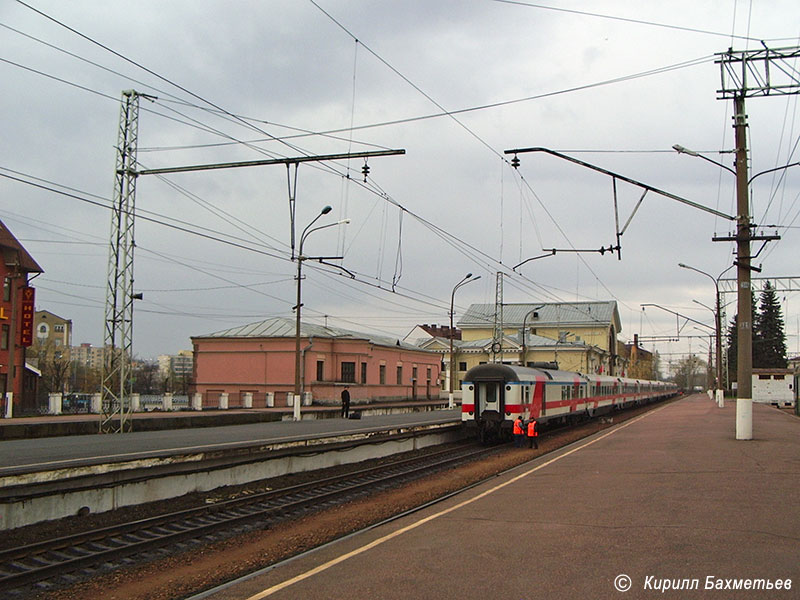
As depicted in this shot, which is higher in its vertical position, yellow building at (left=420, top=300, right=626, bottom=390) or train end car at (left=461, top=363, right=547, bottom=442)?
yellow building at (left=420, top=300, right=626, bottom=390)

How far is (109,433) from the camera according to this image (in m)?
24.6

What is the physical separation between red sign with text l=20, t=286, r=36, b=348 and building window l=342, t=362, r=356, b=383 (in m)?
20.4

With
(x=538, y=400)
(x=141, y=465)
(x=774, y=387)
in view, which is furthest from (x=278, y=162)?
(x=774, y=387)

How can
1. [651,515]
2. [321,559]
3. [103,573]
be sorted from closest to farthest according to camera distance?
[321,559], [103,573], [651,515]

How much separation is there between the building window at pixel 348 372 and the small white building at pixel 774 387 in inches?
1330

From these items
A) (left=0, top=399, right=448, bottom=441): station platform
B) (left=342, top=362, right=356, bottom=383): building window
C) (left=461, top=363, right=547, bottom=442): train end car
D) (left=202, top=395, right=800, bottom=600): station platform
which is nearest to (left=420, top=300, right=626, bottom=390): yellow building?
(left=342, top=362, right=356, bottom=383): building window

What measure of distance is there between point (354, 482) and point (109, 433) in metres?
11.0

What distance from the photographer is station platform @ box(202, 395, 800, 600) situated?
710 centimetres

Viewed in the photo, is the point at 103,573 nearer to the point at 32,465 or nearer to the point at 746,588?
the point at 32,465

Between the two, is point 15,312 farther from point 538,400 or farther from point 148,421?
point 538,400

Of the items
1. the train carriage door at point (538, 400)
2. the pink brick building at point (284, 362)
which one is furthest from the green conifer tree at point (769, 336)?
the train carriage door at point (538, 400)

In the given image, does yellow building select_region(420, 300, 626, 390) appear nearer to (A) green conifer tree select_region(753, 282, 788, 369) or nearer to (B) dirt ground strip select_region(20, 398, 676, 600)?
(A) green conifer tree select_region(753, 282, 788, 369)

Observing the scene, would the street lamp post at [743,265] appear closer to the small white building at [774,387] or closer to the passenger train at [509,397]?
the passenger train at [509,397]

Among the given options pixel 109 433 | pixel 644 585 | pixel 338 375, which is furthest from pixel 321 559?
pixel 338 375
